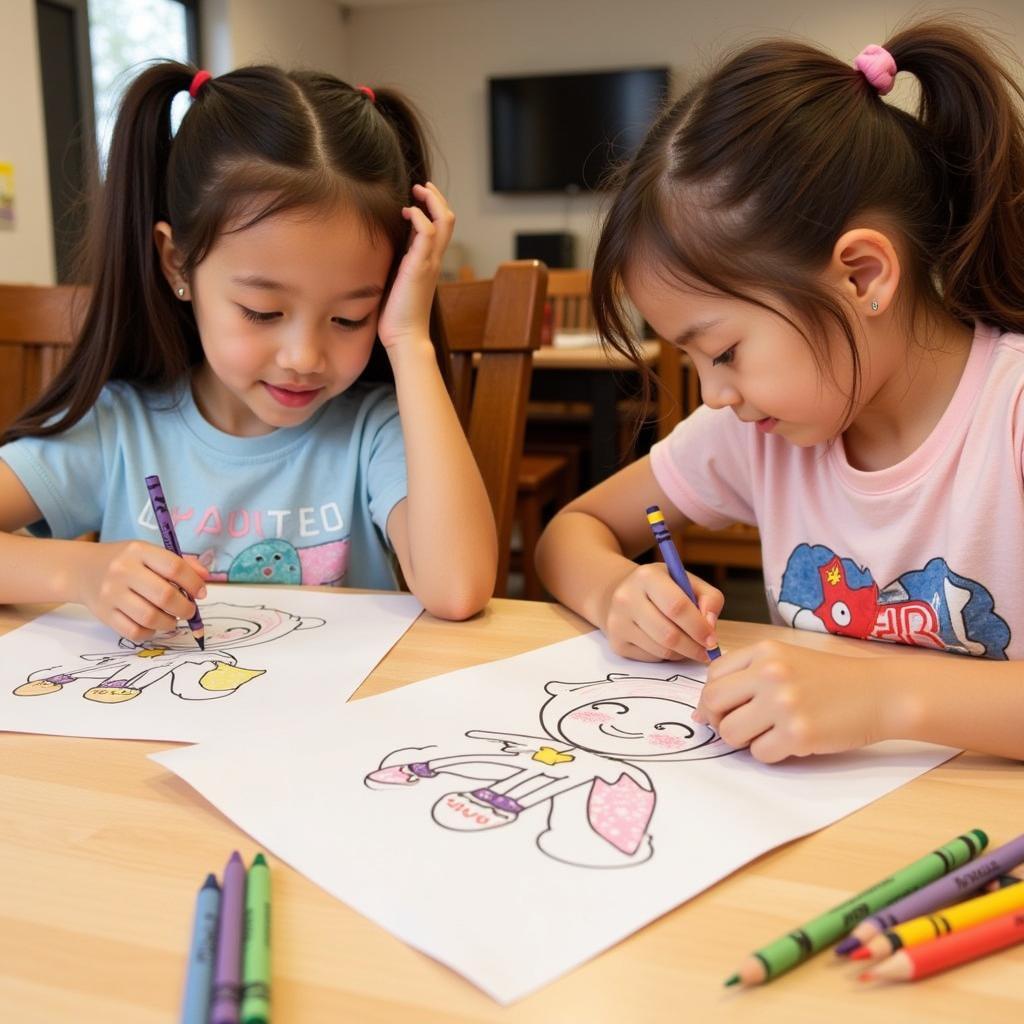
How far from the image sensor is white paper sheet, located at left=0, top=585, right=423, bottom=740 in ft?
2.04

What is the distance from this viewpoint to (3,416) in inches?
52.8

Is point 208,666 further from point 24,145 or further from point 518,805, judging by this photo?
point 24,145

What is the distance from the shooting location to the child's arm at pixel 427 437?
3.03ft

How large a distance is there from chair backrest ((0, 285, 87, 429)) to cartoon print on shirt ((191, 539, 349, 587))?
1.43ft

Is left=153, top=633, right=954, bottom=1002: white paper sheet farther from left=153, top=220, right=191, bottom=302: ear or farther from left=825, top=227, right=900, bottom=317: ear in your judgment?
left=153, top=220, right=191, bottom=302: ear

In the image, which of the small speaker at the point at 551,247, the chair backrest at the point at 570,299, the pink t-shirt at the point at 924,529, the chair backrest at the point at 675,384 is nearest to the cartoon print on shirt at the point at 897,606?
the pink t-shirt at the point at 924,529

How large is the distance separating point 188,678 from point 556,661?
25 cm

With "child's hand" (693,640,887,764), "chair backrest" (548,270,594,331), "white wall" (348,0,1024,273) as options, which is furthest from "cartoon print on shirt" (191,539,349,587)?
"white wall" (348,0,1024,273)

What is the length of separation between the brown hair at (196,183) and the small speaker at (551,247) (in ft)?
16.8

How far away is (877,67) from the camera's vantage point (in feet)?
2.54

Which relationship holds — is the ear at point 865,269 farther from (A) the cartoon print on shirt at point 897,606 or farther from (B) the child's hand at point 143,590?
(B) the child's hand at point 143,590

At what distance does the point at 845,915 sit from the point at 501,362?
2.74 ft

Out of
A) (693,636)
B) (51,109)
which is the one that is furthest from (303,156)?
(51,109)

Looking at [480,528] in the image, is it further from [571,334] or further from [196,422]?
[571,334]
